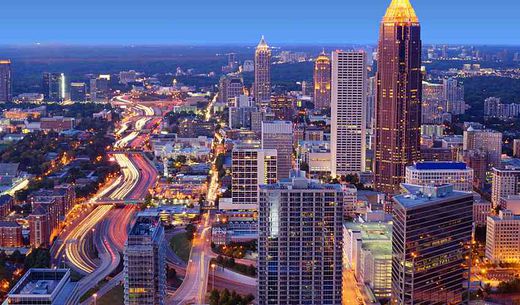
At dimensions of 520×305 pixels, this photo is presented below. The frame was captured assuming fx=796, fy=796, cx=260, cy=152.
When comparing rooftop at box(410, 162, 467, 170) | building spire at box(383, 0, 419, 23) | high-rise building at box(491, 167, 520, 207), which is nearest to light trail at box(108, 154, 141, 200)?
rooftop at box(410, 162, 467, 170)

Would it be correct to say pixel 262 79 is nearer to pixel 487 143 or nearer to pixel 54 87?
pixel 54 87

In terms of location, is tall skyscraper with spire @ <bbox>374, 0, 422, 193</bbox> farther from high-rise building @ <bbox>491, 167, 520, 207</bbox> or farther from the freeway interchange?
the freeway interchange

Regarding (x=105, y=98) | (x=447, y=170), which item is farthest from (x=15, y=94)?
(x=447, y=170)

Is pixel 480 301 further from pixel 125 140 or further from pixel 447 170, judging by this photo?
pixel 125 140

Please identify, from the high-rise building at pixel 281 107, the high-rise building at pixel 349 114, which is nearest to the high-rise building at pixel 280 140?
the high-rise building at pixel 349 114

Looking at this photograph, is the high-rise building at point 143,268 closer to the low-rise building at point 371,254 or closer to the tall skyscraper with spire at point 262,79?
→ the low-rise building at point 371,254
